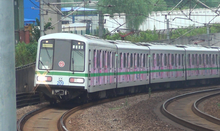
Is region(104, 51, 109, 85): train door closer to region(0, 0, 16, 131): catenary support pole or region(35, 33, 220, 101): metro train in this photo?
region(35, 33, 220, 101): metro train

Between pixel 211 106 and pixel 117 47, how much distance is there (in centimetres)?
500

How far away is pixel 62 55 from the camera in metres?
14.3

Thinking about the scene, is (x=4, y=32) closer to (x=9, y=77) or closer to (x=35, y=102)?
(x=9, y=77)

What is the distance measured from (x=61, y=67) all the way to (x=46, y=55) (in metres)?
0.69

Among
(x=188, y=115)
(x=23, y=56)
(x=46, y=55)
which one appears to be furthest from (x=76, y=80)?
(x=23, y=56)

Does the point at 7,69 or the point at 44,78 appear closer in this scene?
the point at 7,69

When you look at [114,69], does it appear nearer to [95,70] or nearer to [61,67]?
[95,70]

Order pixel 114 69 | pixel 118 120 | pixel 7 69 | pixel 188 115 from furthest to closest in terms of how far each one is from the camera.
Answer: pixel 114 69 < pixel 188 115 < pixel 118 120 < pixel 7 69

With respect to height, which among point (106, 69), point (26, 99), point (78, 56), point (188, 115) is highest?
point (78, 56)

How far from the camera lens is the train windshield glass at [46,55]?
1423 centimetres

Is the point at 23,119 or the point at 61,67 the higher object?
the point at 61,67

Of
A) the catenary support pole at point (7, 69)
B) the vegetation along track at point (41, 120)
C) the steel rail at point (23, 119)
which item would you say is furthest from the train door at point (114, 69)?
the catenary support pole at point (7, 69)

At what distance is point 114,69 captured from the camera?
18094 mm

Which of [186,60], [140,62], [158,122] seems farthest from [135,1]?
[158,122]
